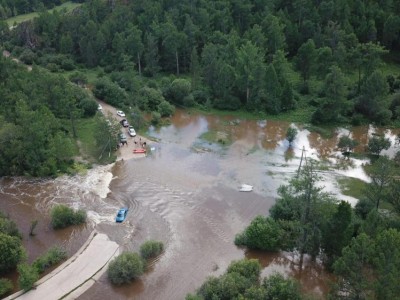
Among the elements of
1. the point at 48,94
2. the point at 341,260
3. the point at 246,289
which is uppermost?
the point at 48,94

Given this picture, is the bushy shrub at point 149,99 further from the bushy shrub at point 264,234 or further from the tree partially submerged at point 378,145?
the bushy shrub at point 264,234

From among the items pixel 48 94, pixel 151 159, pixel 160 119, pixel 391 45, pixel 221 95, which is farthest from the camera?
pixel 391 45

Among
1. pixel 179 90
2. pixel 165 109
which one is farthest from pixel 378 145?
pixel 179 90

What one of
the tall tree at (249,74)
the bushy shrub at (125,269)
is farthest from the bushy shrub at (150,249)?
the tall tree at (249,74)

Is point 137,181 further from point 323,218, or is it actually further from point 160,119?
point 323,218

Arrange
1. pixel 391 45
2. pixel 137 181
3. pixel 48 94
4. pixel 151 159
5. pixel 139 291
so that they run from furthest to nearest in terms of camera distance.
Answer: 1. pixel 391 45
2. pixel 48 94
3. pixel 151 159
4. pixel 137 181
5. pixel 139 291

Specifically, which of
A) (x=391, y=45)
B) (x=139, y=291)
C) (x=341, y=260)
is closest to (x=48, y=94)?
(x=139, y=291)

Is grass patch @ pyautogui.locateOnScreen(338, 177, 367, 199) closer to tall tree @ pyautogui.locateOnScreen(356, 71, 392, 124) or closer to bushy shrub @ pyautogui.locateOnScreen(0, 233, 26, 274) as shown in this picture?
tall tree @ pyautogui.locateOnScreen(356, 71, 392, 124)

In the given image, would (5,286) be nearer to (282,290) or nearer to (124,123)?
(282,290)
